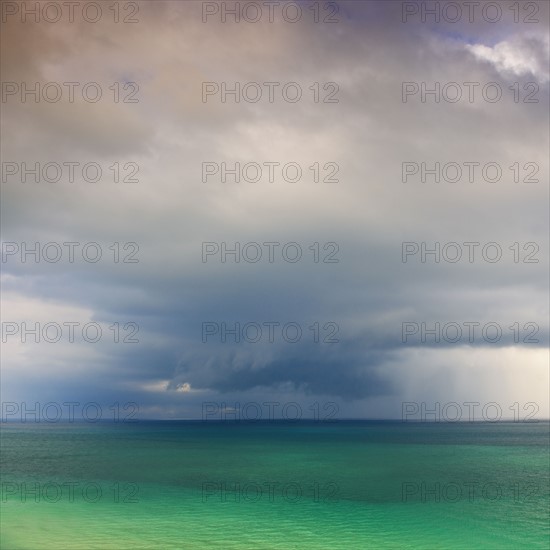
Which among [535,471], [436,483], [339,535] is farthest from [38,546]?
[535,471]

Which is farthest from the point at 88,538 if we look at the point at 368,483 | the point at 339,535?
the point at 368,483

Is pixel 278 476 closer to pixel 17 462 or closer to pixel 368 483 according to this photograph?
pixel 368 483

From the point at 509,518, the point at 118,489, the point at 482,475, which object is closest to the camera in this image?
the point at 509,518

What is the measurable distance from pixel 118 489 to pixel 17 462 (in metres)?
25.7

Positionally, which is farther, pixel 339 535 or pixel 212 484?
pixel 212 484

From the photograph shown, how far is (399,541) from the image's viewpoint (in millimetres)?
24047

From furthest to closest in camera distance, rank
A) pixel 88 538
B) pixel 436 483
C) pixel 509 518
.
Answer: pixel 436 483, pixel 509 518, pixel 88 538

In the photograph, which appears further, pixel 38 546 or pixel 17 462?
pixel 17 462

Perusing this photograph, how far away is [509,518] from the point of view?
29641 millimetres

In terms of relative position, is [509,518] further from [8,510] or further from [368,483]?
[8,510]

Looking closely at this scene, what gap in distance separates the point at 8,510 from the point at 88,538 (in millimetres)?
8110

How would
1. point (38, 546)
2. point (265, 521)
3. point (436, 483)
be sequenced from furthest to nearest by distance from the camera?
1. point (436, 483)
2. point (265, 521)
3. point (38, 546)

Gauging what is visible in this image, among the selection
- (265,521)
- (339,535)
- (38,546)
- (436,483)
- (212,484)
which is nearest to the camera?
(38,546)

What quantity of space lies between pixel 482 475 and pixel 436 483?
7706 millimetres
